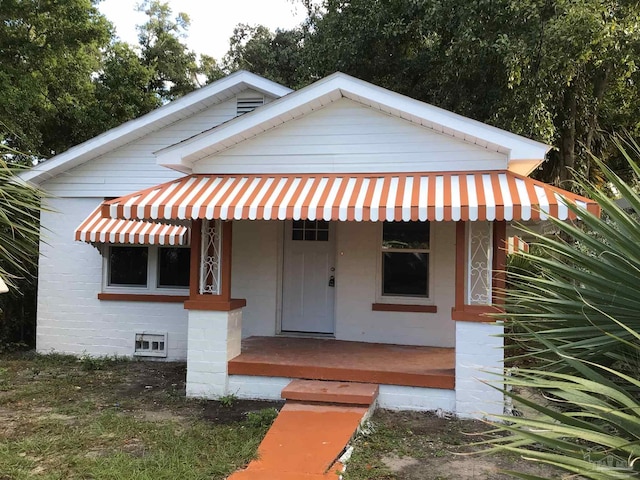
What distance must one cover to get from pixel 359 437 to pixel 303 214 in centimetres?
258

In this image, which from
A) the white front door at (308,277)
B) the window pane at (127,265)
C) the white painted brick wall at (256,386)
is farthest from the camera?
the window pane at (127,265)

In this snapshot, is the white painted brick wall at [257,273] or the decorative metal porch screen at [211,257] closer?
the decorative metal porch screen at [211,257]

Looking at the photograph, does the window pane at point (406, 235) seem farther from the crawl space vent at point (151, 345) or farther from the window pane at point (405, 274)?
the crawl space vent at point (151, 345)

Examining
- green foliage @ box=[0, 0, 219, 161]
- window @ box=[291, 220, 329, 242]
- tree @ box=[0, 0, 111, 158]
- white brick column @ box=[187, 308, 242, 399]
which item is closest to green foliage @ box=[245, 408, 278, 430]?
white brick column @ box=[187, 308, 242, 399]

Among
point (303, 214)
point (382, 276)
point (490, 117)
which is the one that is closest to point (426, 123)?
point (303, 214)

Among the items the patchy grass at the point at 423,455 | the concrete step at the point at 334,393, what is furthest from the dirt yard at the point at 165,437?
the concrete step at the point at 334,393

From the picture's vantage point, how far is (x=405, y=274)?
8.45 m

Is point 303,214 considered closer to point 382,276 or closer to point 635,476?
point 382,276

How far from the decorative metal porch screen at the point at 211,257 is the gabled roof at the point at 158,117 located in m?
3.24

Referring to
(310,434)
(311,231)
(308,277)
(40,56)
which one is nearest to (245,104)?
(311,231)

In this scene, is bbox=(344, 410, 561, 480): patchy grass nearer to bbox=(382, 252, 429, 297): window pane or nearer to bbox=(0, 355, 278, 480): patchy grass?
bbox=(0, 355, 278, 480): patchy grass

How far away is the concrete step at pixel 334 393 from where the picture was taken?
5.90 m

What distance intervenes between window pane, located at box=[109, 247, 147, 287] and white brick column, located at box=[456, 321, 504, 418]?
20.3 ft

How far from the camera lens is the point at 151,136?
955cm
